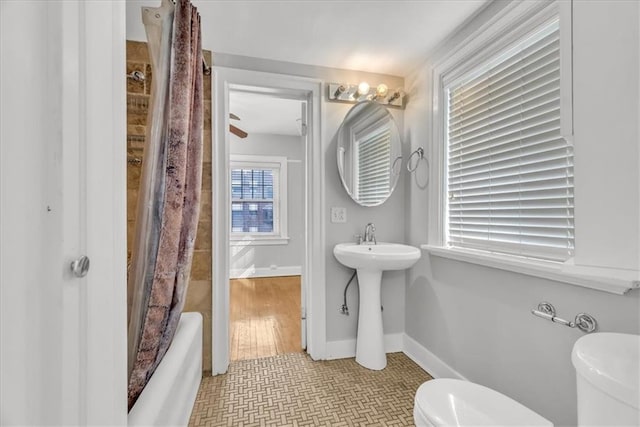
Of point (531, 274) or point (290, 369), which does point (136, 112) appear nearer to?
point (290, 369)

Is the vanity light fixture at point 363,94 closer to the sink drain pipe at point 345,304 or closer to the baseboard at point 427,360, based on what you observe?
the sink drain pipe at point 345,304

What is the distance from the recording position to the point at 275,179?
4.95 m

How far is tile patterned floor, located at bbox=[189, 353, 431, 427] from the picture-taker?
1545 mm

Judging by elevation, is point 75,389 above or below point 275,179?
below

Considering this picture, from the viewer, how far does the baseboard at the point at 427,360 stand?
5.93ft

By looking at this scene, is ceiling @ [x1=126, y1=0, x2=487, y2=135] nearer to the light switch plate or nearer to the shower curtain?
the shower curtain

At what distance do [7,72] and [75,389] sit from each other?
500 millimetres

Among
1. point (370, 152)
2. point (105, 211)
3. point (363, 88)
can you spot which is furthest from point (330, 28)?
point (105, 211)

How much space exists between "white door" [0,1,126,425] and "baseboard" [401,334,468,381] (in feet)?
5.90

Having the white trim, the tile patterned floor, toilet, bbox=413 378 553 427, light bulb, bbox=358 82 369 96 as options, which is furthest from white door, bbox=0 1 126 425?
light bulb, bbox=358 82 369 96

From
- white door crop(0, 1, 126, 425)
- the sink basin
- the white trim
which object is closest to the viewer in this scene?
white door crop(0, 1, 126, 425)

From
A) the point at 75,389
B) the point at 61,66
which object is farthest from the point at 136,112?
the point at 75,389

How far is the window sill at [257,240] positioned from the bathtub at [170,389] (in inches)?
132

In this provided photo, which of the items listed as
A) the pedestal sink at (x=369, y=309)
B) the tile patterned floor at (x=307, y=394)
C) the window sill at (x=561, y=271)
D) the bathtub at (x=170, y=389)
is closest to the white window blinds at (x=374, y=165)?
the pedestal sink at (x=369, y=309)
